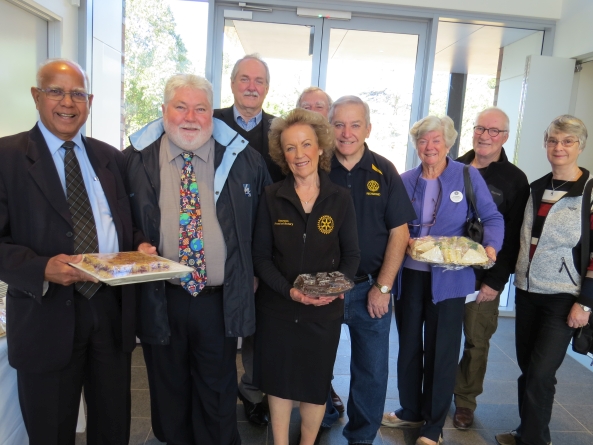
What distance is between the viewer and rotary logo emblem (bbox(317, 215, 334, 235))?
2.01 meters

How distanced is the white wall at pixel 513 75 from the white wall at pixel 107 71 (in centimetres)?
412

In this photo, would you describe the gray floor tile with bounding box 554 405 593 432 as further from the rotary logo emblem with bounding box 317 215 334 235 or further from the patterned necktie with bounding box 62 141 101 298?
the patterned necktie with bounding box 62 141 101 298

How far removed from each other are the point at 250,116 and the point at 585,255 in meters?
1.99

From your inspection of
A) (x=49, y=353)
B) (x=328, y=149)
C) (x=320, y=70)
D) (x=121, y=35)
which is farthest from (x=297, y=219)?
(x=121, y=35)

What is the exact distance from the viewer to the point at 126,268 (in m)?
1.59

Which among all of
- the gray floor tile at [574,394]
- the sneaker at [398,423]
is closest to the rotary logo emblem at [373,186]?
the sneaker at [398,423]

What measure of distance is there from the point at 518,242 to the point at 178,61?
352 cm

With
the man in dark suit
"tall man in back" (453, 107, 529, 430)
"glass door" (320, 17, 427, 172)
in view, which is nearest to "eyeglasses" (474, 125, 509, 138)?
"tall man in back" (453, 107, 529, 430)

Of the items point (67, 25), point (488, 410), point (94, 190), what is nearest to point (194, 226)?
point (94, 190)

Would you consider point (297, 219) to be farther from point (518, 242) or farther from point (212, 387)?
point (518, 242)

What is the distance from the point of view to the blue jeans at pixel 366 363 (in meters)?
2.37

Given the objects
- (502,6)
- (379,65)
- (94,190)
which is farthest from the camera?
(379,65)

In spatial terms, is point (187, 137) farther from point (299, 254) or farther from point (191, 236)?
point (299, 254)

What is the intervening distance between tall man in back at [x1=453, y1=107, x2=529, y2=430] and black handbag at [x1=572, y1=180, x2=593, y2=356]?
47 cm
